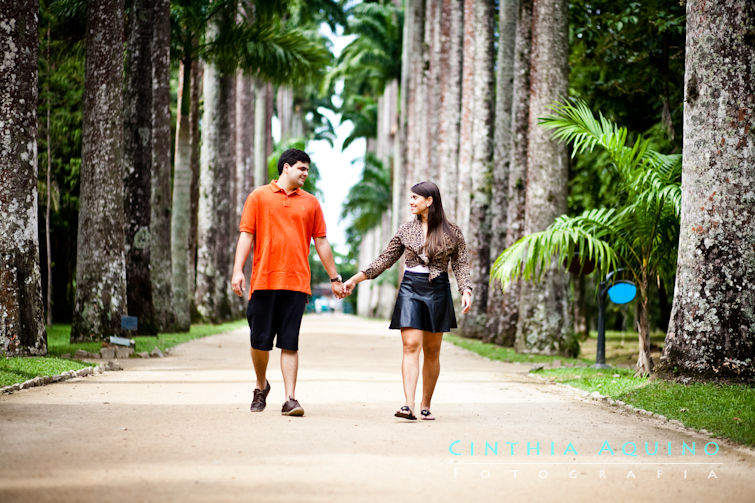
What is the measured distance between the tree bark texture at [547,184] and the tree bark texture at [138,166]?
7415 millimetres

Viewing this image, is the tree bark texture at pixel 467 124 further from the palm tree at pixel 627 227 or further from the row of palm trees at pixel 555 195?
the palm tree at pixel 627 227

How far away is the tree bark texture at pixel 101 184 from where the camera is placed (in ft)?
48.7

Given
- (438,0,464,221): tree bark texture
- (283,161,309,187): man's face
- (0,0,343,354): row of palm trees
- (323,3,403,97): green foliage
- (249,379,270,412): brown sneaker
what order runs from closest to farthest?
(283,161,309,187): man's face → (249,379,270,412): brown sneaker → (0,0,343,354): row of palm trees → (438,0,464,221): tree bark texture → (323,3,403,97): green foliage

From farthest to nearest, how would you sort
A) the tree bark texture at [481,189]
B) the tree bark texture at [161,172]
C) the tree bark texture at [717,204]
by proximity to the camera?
the tree bark texture at [481,189] < the tree bark texture at [161,172] < the tree bark texture at [717,204]

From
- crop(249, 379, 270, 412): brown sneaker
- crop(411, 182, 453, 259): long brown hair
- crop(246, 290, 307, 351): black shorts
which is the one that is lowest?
crop(249, 379, 270, 412): brown sneaker

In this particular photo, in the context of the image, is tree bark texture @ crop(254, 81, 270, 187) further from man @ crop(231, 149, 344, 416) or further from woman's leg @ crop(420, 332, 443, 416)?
woman's leg @ crop(420, 332, 443, 416)

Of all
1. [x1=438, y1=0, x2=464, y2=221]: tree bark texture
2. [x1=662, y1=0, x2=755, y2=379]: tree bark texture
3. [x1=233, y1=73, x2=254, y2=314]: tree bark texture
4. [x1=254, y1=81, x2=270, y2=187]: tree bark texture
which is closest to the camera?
[x1=662, y1=0, x2=755, y2=379]: tree bark texture

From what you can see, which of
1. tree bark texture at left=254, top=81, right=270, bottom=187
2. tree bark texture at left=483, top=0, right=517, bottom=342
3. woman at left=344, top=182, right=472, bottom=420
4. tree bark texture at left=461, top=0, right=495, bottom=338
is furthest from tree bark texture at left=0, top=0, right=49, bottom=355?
tree bark texture at left=254, top=81, right=270, bottom=187

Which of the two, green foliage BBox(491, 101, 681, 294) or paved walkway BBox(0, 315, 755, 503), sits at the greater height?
green foliage BBox(491, 101, 681, 294)

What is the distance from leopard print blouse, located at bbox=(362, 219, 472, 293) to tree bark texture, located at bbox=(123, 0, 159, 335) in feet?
37.3

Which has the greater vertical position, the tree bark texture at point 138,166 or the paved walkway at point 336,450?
the tree bark texture at point 138,166

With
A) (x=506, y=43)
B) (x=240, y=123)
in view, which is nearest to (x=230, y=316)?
(x=240, y=123)

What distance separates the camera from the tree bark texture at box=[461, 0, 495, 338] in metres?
23.8

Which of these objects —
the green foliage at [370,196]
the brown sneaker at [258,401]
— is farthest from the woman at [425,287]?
the green foliage at [370,196]
